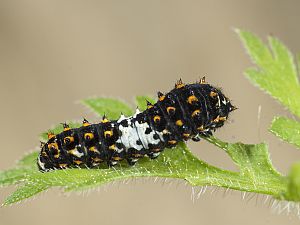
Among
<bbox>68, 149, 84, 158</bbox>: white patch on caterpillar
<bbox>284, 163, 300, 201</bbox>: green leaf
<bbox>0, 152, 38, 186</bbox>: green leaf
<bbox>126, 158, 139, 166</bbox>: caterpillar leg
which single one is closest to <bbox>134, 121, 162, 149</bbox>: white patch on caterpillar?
<bbox>126, 158, 139, 166</bbox>: caterpillar leg

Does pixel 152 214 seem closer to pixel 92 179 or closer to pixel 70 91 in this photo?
pixel 70 91

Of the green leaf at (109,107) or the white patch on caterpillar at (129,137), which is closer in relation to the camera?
the white patch on caterpillar at (129,137)

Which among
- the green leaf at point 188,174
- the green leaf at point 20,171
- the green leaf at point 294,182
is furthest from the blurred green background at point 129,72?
the green leaf at point 294,182

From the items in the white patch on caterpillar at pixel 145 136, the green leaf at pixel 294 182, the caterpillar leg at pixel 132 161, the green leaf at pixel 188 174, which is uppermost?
the white patch on caterpillar at pixel 145 136

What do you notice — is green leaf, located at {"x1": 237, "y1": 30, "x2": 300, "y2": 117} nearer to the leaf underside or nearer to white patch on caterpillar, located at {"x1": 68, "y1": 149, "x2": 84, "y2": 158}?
the leaf underside

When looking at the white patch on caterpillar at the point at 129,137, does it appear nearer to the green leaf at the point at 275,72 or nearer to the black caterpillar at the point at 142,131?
the black caterpillar at the point at 142,131

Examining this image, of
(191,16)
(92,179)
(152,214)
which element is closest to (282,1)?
(191,16)
